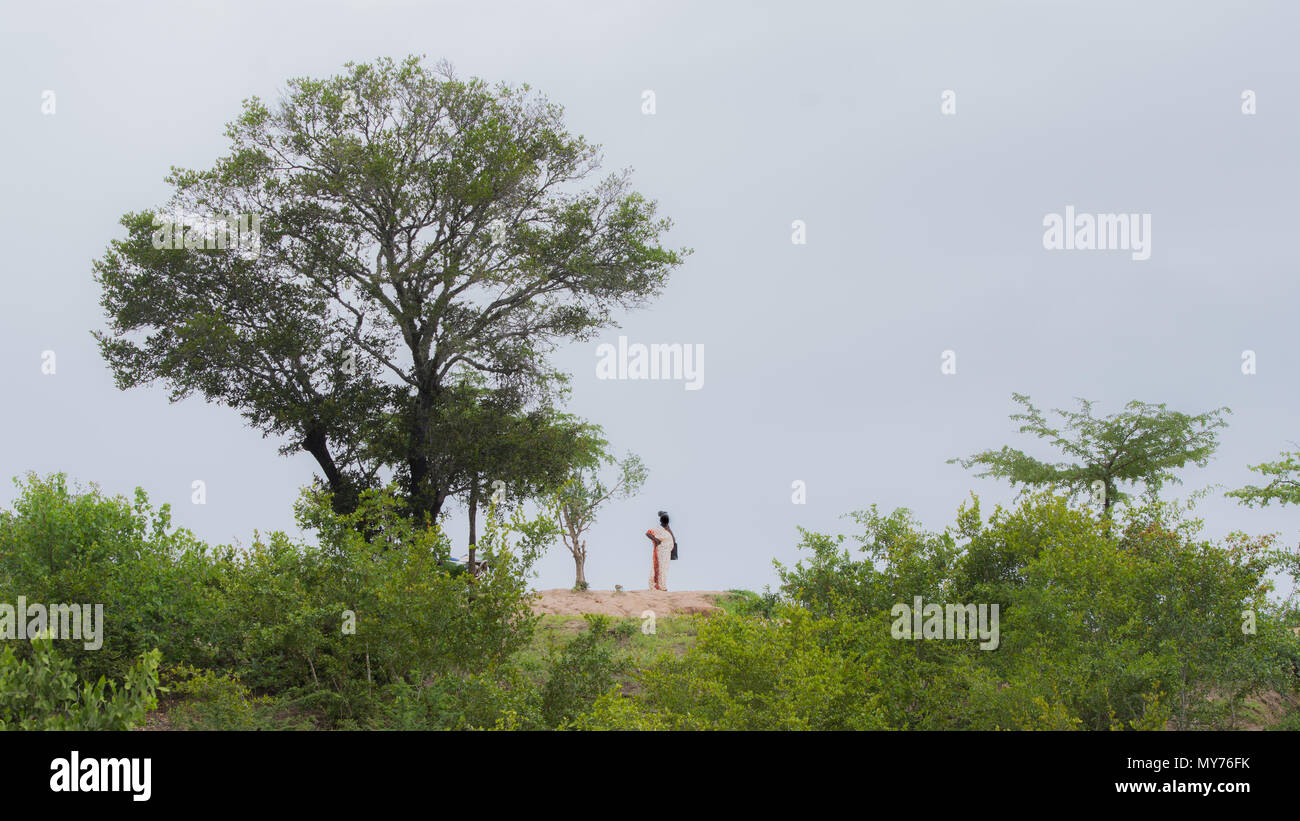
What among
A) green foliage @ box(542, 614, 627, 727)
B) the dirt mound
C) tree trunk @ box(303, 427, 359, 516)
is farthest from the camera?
tree trunk @ box(303, 427, 359, 516)

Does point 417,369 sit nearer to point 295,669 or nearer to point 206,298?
point 206,298

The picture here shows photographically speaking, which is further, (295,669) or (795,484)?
(795,484)

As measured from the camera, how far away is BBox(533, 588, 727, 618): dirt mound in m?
21.1

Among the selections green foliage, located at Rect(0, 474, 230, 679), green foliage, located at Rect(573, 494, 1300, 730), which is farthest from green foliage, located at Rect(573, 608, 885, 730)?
green foliage, located at Rect(0, 474, 230, 679)

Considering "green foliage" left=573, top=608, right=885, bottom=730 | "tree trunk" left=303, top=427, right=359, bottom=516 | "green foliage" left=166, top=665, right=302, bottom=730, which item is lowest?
"green foliage" left=166, top=665, right=302, bottom=730

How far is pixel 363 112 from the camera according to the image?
78.5 feet

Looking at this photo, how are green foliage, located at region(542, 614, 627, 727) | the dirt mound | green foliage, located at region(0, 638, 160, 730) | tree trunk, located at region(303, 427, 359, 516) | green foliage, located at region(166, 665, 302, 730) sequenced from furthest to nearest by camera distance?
tree trunk, located at region(303, 427, 359, 516) < the dirt mound < green foliage, located at region(542, 614, 627, 727) < green foliage, located at region(166, 665, 302, 730) < green foliage, located at region(0, 638, 160, 730)

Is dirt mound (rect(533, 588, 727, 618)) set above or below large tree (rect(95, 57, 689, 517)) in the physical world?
below

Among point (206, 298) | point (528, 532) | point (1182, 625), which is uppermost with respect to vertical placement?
point (206, 298)

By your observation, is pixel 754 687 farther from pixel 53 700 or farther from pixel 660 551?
pixel 660 551

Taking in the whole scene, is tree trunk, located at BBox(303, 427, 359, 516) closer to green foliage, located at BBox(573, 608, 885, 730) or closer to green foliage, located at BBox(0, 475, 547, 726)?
green foliage, located at BBox(0, 475, 547, 726)

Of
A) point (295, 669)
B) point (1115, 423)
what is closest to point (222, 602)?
point (295, 669)

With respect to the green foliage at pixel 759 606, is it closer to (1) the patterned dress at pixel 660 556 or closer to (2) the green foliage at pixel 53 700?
(1) the patterned dress at pixel 660 556

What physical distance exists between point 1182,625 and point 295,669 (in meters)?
11.3
